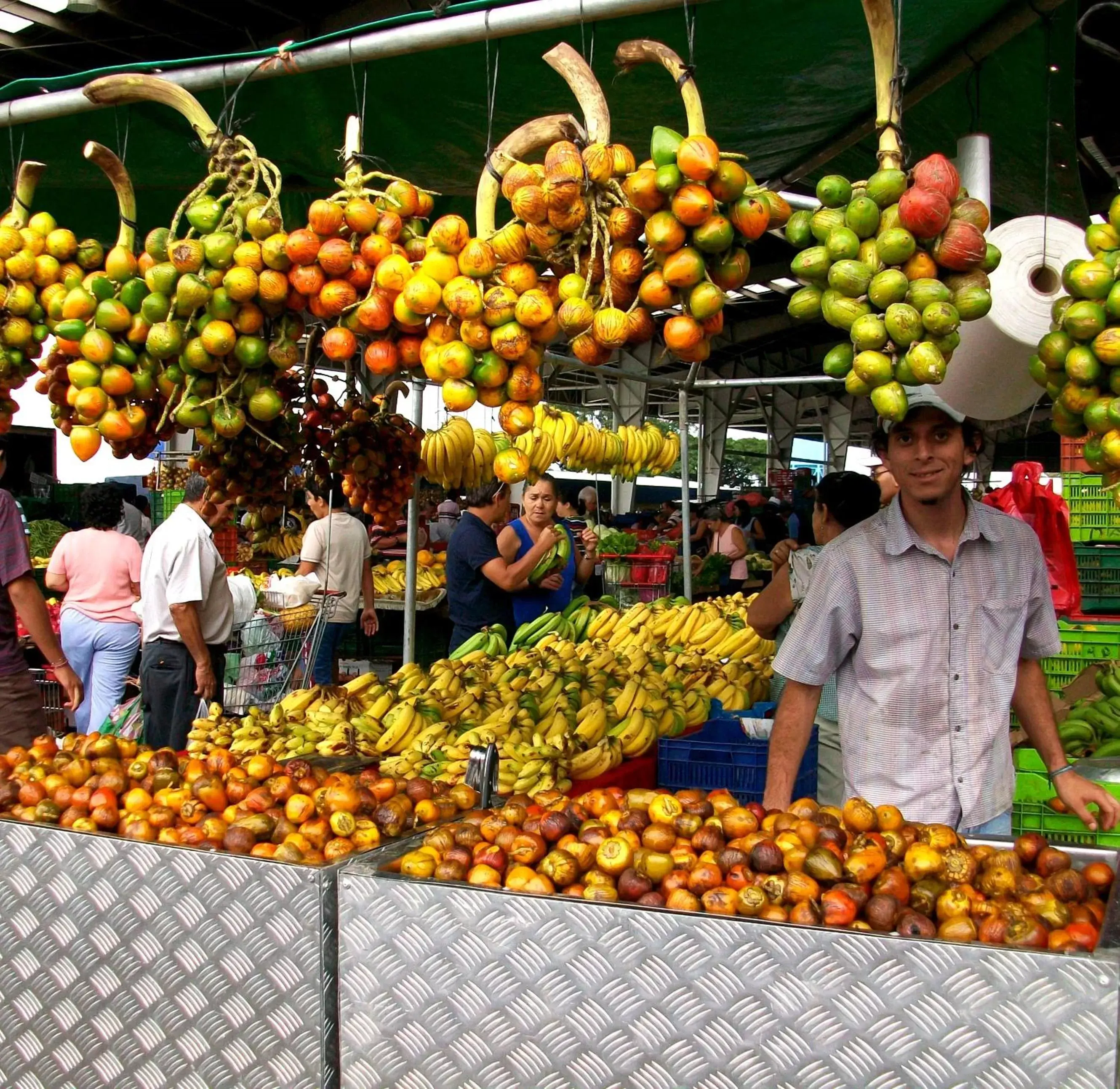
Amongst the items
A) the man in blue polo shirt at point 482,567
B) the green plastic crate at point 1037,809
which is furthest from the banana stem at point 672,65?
the man in blue polo shirt at point 482,567

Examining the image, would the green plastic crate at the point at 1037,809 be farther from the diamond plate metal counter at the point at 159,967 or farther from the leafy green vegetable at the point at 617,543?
the leafy green vegetable at the point at 617,543

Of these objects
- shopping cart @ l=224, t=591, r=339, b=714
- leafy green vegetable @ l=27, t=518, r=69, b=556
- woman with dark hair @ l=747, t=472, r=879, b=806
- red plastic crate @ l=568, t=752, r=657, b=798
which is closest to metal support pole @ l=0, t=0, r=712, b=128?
woman with dark hair @ l=747, t=472, r=879, b=806

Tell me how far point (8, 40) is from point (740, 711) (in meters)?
6.47

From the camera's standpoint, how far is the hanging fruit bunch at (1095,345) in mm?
1916

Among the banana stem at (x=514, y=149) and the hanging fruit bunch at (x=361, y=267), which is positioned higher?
the banana stem at (x=514, y=149)

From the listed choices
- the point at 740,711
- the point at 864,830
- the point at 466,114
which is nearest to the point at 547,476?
the point at 740,711

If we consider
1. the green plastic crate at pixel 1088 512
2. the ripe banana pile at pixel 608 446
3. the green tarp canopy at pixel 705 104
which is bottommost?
the green plastic crate at pixel 1088 512

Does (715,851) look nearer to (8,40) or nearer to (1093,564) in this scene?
(1093,564)

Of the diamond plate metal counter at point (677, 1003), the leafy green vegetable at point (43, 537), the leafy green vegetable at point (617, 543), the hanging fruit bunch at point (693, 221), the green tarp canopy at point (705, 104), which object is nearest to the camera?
the diamond plate metal counter at point (677, 1003)

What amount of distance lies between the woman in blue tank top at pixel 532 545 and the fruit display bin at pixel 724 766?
170cm

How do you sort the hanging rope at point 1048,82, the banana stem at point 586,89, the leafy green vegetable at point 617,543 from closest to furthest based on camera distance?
the banana stem at point 586,89 < the hanging rope at point 1048,82 < the leafy green vegetable at point 617,543

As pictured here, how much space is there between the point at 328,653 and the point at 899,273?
5.96 meters

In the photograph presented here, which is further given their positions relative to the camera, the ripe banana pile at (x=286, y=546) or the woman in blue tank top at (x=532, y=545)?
the ripe banana pile at (x=286, y=546)

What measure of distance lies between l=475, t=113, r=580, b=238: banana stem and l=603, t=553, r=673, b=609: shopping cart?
764 centimetres
